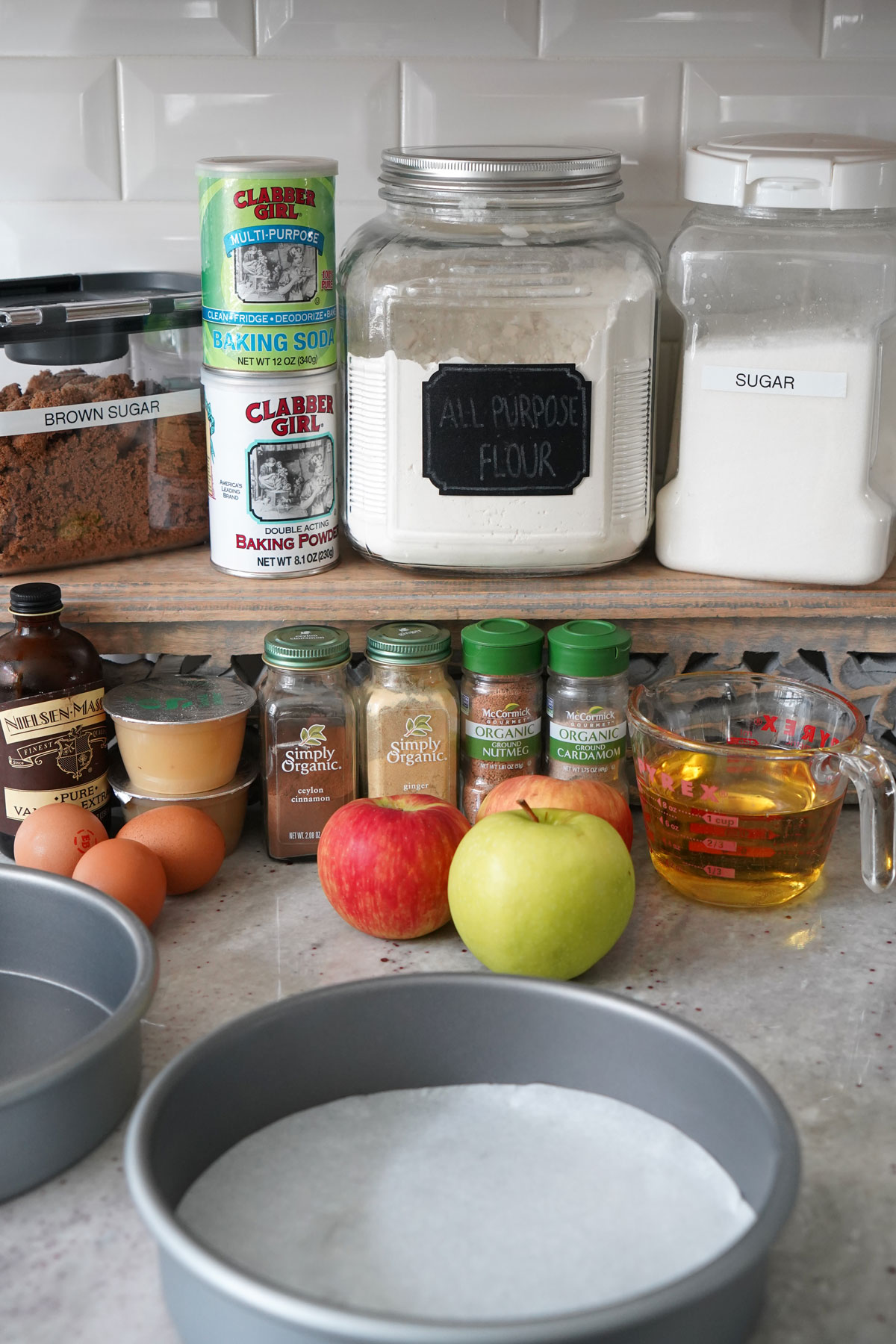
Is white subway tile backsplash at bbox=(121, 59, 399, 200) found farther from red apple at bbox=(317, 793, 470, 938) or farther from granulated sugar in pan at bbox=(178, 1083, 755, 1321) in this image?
granulated sugar in pan at bbox=(178, 1083, 755, 1321)

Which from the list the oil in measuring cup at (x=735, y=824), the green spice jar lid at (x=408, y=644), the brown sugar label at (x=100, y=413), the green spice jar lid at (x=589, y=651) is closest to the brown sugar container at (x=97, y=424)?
the brown sugar label at (x=100, y=413)

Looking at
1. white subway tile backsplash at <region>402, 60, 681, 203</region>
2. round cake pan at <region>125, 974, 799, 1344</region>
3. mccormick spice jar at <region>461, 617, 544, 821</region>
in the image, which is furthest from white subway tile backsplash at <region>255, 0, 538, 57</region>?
round cake pan at <region>125, 974, 799, 1344</region>

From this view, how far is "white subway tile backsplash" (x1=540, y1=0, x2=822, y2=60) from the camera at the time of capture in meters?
1.07

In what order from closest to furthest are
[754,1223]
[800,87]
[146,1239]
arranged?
1. [754,1223]
2. [146,1239]
3. [800,87]

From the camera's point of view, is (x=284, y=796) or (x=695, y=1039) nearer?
(x=695, y=1039)

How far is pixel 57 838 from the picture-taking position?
0.91m

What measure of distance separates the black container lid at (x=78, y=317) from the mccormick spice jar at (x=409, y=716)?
29cm

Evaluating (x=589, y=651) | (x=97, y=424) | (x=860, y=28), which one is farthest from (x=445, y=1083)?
(x=860, y=28)

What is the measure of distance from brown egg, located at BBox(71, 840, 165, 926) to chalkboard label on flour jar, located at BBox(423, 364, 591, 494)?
0.34 metres

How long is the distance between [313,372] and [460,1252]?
2.04 feet

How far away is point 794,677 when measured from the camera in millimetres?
1036

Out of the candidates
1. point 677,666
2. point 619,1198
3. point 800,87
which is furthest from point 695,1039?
point 800,87

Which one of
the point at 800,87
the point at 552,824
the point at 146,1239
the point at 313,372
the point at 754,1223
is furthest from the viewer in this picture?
the point at 800,87

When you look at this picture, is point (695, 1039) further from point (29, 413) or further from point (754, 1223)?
point (29, 413)
